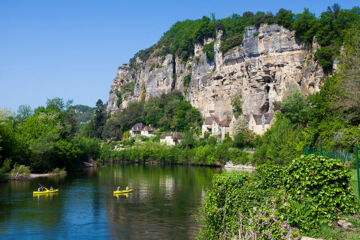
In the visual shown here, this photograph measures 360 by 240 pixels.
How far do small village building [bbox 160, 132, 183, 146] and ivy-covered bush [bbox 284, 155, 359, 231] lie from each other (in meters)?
68.8

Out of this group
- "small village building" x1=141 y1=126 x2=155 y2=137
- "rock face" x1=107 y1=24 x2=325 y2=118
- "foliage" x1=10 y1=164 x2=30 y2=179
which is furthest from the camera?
"small village building" x1=141 y1=126 x2=155 y2=137

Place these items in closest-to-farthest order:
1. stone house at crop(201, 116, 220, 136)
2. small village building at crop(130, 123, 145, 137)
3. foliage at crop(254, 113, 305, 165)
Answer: foliage at crop(254, 113, 305, 165) → stone house at crop(201, 116, 220, 136) → small village building at crop(130, 123, 145, 137)

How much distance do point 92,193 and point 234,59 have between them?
49.6m

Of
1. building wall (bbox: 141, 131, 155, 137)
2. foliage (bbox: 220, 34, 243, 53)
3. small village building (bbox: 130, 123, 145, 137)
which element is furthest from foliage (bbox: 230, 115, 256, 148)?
small village building (bbox: 130, 123, 145, 137)

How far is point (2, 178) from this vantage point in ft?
122

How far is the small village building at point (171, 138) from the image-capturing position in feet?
252

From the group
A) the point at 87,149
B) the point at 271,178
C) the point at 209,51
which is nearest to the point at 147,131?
the point at 209,51

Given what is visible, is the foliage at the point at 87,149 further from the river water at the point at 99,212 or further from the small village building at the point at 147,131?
the river water at the point at 99,212

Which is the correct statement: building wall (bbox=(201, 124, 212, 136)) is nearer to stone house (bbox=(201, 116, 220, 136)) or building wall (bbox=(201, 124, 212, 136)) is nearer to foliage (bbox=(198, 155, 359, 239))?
stone house (bbox=(201, 116, 220, 136))

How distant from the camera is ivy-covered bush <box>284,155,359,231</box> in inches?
295

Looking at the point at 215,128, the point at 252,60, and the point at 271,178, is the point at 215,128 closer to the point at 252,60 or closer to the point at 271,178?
the point at 252,60

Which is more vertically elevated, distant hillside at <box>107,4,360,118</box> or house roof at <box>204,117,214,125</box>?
distant hillside at <box>107,4,360,118</box>

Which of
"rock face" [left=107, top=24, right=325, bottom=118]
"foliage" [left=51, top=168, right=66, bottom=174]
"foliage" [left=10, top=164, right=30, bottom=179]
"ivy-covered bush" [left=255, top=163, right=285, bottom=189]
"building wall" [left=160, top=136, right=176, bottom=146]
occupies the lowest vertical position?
"foliage" [left=51, top=168, right=66, bottom=174]

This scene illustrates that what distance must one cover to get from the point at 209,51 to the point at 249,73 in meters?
17.7
